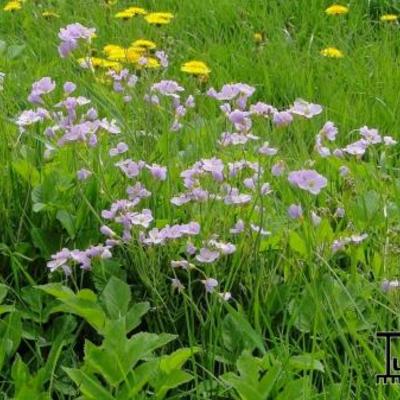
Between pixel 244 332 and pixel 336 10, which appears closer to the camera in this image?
pixel 244 332

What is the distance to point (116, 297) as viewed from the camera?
1.73m

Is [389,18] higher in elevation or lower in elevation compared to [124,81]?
lower

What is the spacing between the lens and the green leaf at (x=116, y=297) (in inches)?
67.4

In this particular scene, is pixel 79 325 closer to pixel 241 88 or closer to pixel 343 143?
pixel 241 88

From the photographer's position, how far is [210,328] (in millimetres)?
1650

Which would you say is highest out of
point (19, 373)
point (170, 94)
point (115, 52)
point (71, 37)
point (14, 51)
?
point (71, 37)

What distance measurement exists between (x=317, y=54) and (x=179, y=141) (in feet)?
3.88

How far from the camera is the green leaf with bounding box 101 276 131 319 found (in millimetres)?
1711

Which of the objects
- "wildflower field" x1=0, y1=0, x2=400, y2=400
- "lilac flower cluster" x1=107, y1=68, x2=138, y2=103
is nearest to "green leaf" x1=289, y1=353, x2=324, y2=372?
"wildflower field" x1=0, y1=0, x2=400, y2=400

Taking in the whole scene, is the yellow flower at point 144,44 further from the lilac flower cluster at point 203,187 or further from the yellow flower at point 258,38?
the lilac flower cluster at point 203,187

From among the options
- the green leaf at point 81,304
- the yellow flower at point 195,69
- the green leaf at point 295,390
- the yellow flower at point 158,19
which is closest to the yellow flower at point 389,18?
the yellow flower at point 158,19

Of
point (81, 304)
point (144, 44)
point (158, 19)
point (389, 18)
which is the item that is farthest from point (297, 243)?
point (389, 18)

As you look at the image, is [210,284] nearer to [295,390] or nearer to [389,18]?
[295,390]

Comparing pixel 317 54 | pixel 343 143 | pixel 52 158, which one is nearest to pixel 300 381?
pixel 52 158
